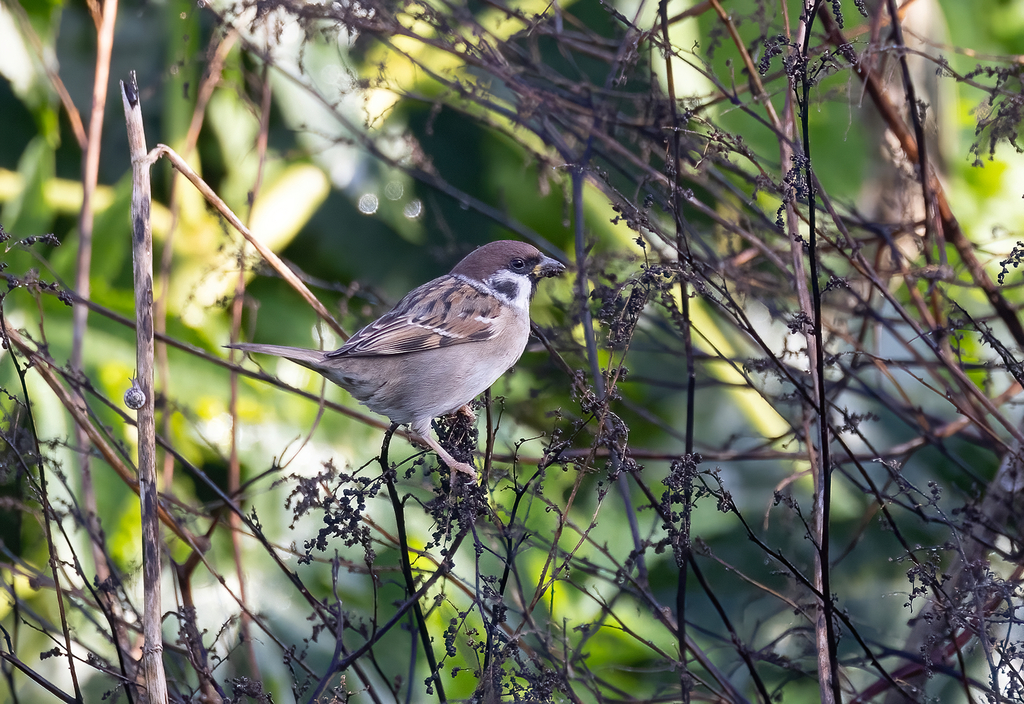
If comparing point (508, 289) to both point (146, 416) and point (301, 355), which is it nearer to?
point (301, 355)

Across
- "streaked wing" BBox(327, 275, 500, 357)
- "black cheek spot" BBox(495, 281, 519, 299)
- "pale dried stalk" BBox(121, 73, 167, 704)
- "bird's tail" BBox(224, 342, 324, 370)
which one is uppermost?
"black cheek spot" BBox(495, 281, 519, 299)

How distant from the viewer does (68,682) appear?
9.96 ft

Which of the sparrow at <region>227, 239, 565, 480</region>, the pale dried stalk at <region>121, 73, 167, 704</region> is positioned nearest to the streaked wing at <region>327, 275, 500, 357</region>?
the sparrow at <region>227, 239, 565, 480</region>

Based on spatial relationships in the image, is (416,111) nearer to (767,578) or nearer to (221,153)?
(221,153)

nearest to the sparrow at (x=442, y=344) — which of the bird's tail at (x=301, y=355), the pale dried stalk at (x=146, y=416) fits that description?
the bird's tail at (x=301, y=355)

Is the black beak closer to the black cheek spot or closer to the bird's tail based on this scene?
the black cheek spot

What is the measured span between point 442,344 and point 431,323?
9 centimetres

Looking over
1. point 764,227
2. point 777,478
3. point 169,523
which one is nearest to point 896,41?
point 764,227

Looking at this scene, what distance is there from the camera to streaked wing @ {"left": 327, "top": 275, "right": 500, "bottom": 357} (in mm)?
2338

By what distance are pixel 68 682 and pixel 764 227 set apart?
9.59 ft

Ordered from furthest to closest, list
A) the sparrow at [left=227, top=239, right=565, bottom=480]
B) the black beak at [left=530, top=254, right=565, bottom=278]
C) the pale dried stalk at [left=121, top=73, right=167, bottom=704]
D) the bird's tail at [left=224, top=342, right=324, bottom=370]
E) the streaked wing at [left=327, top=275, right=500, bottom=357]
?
1. the black beak at [left=530, top=254, right=565, bottom=278]
2. the streaked wing at [left=327, top=275, right=500, bottom=357]
3. the sparrow at [left=227, top=239, right=565, bottom=480]
4. the bird's tail at [left=224, top=342, right=324, bottom=370]
5. the pale dried stalk at [left=121, top=73, right=167, bottom=704]

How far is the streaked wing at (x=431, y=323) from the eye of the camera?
2.34m

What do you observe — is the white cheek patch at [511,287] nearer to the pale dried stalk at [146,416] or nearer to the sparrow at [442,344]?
the sparrow at [442,344]

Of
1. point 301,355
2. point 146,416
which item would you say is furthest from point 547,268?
point 146,416
